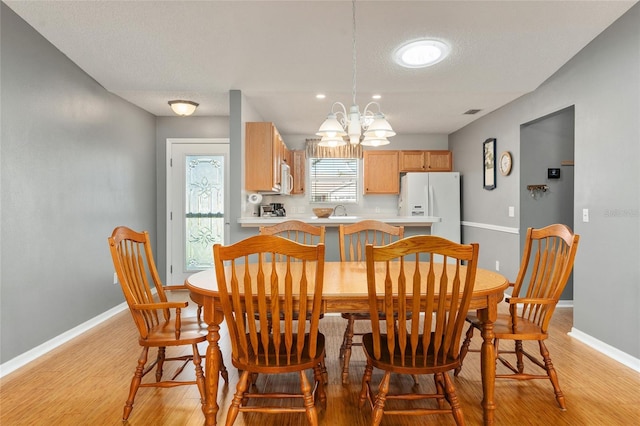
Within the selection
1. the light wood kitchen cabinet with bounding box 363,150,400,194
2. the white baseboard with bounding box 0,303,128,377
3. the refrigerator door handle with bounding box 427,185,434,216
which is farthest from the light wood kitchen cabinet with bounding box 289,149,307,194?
the white baseboard with bounding box 0,303,128,377

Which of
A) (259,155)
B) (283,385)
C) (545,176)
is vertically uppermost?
(259,155)

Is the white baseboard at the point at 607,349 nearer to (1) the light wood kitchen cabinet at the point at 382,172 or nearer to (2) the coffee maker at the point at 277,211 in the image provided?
(1) the light wood kitchen cabinet at the point at 382,172

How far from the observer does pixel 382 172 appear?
20.2 feet

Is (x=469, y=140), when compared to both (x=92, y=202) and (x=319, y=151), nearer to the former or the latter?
(x=319, y=151)

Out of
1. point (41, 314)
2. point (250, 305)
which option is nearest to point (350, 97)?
point (250, 305)

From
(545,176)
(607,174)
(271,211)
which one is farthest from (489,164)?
(271,211)

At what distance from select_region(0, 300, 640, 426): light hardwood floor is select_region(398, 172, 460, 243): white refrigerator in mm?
2807

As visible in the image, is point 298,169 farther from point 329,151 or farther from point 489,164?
point 489,164

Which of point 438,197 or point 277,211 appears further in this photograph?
point 438,197

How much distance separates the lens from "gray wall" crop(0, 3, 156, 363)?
8.59 ft

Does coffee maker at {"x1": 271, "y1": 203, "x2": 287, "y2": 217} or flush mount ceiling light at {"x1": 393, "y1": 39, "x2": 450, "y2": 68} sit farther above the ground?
flush mount ceiling light at {"x1": 393, "y1": 39, "x2": 450, "y2": 68}

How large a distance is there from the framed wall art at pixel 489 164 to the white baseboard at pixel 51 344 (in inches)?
188

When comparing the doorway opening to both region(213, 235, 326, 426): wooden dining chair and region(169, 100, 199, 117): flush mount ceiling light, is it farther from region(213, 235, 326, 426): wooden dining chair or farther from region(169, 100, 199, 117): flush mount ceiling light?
region(169, 100, 199, 117): flush mount ceiling light

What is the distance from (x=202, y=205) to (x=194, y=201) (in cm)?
12
